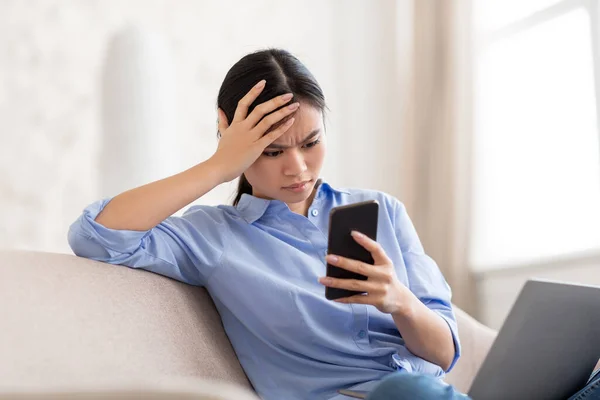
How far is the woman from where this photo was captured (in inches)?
52.4

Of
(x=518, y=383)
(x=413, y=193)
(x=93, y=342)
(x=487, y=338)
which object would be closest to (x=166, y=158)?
(x=413, y=193)

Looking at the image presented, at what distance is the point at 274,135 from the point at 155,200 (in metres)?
0.24

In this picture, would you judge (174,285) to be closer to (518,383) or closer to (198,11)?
(518,383)

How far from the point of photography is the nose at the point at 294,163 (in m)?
1.38

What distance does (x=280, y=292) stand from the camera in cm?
137

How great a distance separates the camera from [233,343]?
1466mm

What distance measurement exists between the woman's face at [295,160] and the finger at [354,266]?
0.27 metres

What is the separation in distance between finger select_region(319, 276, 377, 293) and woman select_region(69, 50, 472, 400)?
0.12m

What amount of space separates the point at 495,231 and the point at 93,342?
1937 mm

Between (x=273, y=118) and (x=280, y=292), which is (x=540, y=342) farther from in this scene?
(x=273, y=118)

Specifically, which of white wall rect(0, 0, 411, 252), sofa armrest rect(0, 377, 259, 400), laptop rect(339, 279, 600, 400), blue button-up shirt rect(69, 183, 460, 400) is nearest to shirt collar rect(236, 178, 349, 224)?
blue button-up shirt rect(69, 183, 460, 400)

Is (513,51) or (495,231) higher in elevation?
(513,51)

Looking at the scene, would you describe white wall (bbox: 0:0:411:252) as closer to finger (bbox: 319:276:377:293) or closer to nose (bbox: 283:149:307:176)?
nose (bbox: 283:149:307:176)

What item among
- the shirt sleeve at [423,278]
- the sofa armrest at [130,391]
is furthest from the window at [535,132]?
the sofa armrest at [130,391]
